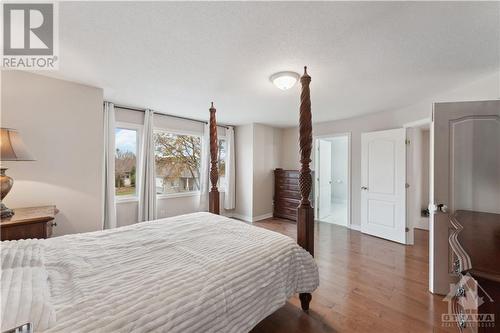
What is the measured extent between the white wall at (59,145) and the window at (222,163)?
2.77 m

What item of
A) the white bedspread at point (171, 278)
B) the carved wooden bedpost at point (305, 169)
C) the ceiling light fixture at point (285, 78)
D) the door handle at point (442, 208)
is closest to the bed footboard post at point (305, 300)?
the white bedspread at point (171, 278)

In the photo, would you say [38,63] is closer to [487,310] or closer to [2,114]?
[2,114]

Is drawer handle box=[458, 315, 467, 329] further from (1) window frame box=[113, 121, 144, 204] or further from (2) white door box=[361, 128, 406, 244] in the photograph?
(1) window frame box=[113, 121, 144, 204]

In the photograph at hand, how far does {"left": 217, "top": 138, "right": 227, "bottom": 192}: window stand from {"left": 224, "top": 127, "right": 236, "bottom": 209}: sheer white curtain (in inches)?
4.5

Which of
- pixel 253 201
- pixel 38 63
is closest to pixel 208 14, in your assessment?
pixel 38 63

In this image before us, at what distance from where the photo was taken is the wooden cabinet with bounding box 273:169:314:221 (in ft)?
16.0

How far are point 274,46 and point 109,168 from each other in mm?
3135

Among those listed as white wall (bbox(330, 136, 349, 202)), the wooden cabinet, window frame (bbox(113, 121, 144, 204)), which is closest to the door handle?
the wooden cabinet

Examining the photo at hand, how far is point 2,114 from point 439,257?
479 centimetres

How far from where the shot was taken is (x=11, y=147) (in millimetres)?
1840

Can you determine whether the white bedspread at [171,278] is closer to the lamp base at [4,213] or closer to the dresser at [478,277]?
the lamp base at [4,213]

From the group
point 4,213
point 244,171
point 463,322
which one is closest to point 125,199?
point 4,213

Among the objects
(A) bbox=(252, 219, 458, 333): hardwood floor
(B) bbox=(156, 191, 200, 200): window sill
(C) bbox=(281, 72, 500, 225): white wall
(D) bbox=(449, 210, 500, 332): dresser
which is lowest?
(A) bbox=(252, 219, 458, 333): hardwood floor

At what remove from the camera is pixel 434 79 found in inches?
96.7
